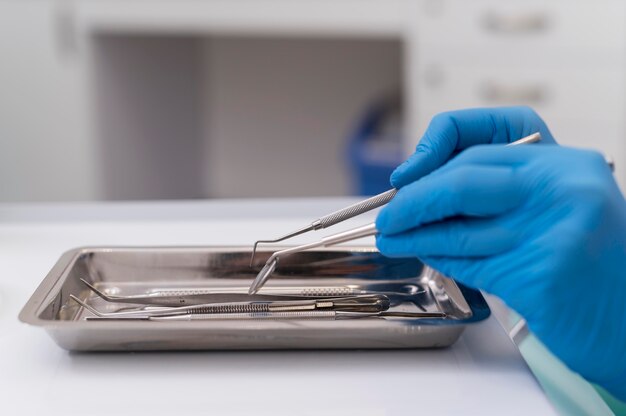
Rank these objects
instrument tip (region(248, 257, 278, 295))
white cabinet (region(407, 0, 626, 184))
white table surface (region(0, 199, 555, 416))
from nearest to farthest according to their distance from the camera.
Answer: white table surface (region(0, 199, 555, 416)), instrument tip (region(248, 257, 278, 295)), white cabinet (region(407, 0, 626, 184))

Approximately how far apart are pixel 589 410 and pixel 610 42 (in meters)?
1.29

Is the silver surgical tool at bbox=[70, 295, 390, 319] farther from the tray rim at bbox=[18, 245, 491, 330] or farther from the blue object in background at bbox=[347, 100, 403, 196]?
the blue object in background at bbox=[347, 100, 403, 196]

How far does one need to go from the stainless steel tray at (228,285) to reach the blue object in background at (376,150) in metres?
0.91

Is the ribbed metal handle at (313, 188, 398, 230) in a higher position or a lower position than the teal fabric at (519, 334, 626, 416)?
higher

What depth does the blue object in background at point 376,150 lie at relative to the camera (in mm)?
1601

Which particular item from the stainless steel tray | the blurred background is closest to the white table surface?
the stainless steel tray

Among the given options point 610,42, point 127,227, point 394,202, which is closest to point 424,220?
point 394,202

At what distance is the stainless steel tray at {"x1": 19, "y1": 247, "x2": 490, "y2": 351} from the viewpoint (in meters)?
0.45

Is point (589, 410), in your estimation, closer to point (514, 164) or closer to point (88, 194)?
point (514, 164)

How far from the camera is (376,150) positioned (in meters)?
1.66

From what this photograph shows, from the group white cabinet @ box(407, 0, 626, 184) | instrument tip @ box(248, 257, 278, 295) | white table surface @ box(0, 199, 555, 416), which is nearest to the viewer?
white table surface @ box(0, 199, 555, 416)

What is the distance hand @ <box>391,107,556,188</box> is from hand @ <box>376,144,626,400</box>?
0.23 feet

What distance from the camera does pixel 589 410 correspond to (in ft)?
1.52

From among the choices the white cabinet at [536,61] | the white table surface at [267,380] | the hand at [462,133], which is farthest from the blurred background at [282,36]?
the white table surface at [267,380]
